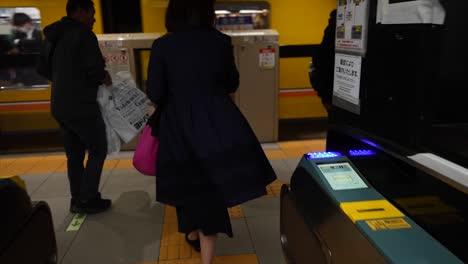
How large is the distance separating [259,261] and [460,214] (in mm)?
1531

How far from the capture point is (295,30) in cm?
556

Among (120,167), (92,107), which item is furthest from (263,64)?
(92,107)

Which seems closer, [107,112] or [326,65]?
[326,65]

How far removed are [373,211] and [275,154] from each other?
10.7ft

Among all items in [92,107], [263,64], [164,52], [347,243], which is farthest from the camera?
[263,64]

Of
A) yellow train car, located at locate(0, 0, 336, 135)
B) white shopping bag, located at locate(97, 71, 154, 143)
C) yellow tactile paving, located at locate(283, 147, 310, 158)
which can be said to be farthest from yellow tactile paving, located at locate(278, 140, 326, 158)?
white shopping bag, located at locate(97, 71, 154, 143)

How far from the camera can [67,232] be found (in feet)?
9.71

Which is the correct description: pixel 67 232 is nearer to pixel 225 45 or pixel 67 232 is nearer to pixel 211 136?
pixel 211 136

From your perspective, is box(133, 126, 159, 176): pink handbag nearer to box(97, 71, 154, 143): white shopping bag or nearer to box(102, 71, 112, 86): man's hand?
box(97, 71, 154, 143): white shopping bag

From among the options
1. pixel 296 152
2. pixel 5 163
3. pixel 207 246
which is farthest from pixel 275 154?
pixel 5 163

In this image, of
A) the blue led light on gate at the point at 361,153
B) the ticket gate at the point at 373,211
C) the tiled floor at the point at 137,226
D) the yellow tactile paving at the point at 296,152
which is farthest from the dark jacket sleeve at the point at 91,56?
the yellow tactile paving at the point at 296,152

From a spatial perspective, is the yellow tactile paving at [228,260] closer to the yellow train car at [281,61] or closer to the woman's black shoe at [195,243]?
Result: the woman's black shoe at [195,243]

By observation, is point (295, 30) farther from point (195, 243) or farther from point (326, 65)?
point (195, 243)

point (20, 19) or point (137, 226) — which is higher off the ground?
point (20, 19)
